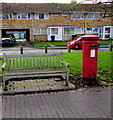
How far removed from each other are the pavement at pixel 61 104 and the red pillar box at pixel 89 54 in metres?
0.69

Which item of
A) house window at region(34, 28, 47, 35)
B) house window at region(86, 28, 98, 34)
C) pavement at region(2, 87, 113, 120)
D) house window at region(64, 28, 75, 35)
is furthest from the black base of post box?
house window at region(86, 28, 98, 34)

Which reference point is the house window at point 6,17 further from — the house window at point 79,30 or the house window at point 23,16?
the house window at point 79,30

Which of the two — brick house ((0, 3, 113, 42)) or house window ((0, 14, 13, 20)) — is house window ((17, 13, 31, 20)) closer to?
brick house ((0, 3, 113, 42))

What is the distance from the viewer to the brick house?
34438 millimetres

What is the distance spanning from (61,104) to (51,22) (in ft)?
103

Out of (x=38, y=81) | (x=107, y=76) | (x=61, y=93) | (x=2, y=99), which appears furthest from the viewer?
(x=107, y=76)

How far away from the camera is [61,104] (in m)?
5.00

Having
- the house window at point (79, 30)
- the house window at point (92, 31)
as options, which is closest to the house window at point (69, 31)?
the house window at point (79, 30)

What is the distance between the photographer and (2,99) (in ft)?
17.7

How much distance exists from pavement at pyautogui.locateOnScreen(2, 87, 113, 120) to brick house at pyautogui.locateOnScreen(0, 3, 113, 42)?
2895cm

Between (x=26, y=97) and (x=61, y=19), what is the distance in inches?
1227

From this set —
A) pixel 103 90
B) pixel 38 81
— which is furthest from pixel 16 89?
pixel 103 90

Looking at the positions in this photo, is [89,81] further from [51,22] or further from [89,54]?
[51,22]

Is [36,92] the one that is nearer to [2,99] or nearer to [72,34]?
[2,99]
